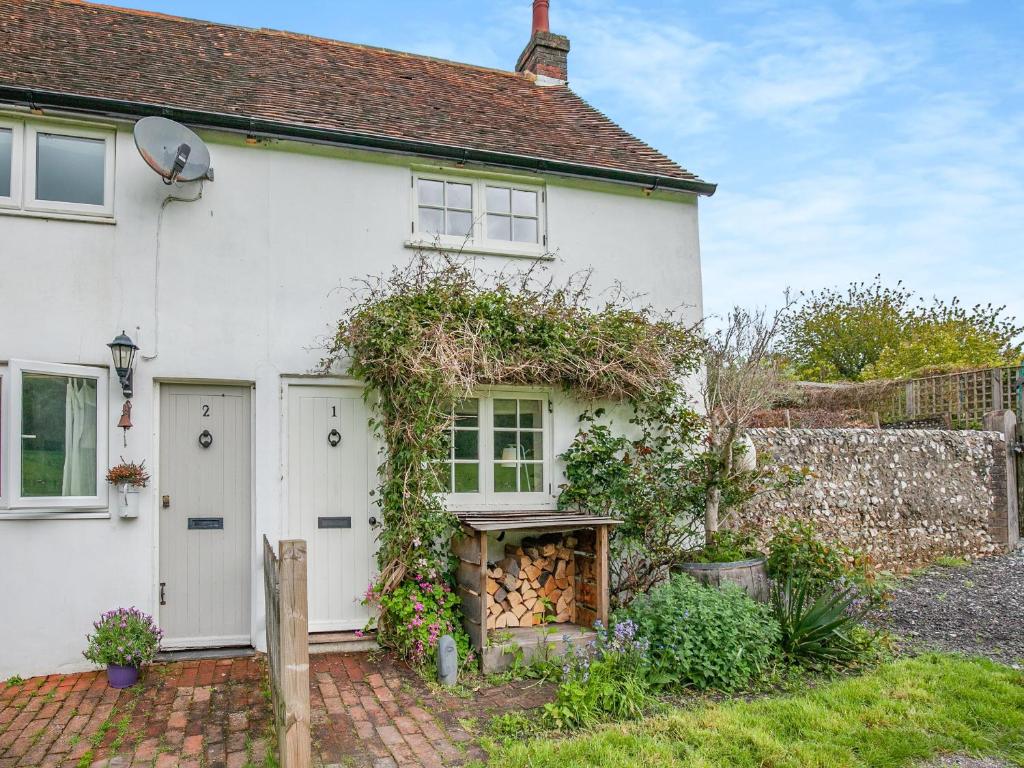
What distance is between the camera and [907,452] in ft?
35.2

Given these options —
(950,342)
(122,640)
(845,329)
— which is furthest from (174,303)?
(845,329)

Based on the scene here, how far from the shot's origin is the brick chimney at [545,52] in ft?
34.2

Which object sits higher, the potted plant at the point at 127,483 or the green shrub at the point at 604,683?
the potted plant at the point at 127,483

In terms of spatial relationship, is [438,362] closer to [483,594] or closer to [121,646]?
[483,594]

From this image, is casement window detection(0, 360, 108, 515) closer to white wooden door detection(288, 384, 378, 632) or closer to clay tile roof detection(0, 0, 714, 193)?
white wooden door detection(288, 384, 378, 632)

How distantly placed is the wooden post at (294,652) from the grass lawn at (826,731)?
125 cm

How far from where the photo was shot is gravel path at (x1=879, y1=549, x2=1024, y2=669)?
6504 millimetres

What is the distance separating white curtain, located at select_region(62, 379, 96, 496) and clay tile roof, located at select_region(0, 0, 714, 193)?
8.98ft

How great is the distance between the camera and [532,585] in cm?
648

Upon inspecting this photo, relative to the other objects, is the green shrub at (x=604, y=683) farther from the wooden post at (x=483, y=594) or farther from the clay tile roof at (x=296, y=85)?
the clay tile roof at (x=296, y=85)

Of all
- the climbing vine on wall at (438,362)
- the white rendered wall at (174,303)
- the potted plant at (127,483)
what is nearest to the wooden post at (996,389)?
the climbing vine on wall at (438,362)

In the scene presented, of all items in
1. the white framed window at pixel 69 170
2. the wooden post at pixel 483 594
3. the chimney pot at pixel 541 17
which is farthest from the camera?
the chimney pot at pixel 541 17

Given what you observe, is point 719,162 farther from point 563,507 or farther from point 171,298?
point 171,298

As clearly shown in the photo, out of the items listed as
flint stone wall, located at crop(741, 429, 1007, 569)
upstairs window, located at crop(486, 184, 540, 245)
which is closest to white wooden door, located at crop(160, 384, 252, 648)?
upstairs window, located at crop(486, 184, 540, 245)
